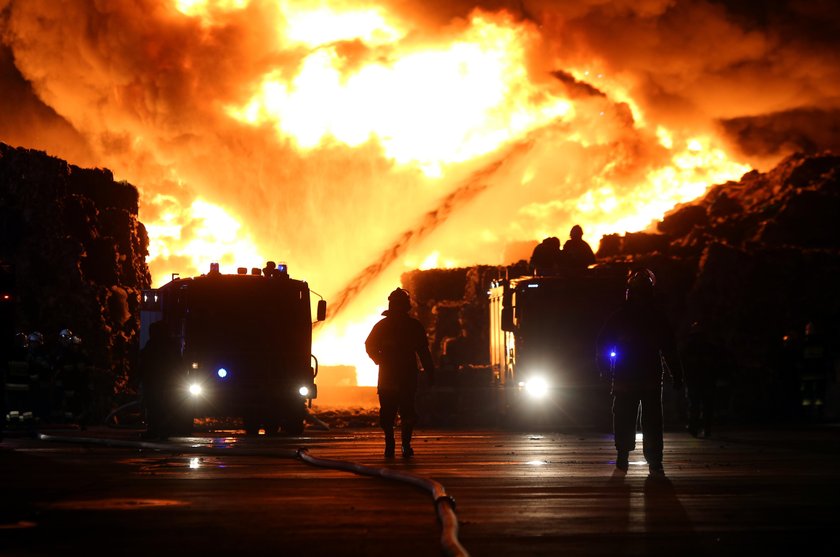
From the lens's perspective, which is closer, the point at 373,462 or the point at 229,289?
the point at 373,462

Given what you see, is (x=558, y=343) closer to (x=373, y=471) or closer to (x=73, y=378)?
(x=73, y=378)

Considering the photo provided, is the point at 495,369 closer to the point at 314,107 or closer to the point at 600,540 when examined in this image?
the point at 600,540

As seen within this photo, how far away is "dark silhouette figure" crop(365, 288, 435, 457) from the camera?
16844mm

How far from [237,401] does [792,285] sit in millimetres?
90598

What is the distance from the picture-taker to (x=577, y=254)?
2842 centimetres

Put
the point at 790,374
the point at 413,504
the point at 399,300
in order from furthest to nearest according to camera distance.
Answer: the point at 790,374, the point at 399,300, the point at 413,504

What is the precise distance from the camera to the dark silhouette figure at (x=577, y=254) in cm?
2839

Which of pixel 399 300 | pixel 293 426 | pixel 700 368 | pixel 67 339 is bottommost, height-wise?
pixel 293 426

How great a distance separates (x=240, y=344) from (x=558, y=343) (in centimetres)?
629

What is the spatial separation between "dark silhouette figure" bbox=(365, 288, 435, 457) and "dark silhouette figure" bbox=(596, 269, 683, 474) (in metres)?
3.50

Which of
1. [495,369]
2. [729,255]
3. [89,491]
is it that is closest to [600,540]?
[89,491]

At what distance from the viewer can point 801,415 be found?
110 feet

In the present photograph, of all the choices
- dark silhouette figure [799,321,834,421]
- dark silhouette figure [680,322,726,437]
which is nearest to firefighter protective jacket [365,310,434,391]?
dark silhouette figure [680,322,726,437]

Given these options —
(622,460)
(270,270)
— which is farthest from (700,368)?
(622,460)
